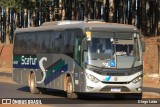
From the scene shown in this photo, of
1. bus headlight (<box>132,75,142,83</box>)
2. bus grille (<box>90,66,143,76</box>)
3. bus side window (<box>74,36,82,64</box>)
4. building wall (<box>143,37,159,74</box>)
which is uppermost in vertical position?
bus side window (<box>74,36,82,64</box>)

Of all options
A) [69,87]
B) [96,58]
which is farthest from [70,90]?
[96,58]

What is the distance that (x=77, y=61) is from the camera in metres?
21.4

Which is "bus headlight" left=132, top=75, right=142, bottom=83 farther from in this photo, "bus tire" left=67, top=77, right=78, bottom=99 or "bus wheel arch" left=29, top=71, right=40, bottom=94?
"bus wheel arch" left=29, top=71, right=40, bottom=94

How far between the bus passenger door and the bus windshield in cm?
50

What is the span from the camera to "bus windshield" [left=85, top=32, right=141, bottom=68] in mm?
20844

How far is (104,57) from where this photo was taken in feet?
68.5

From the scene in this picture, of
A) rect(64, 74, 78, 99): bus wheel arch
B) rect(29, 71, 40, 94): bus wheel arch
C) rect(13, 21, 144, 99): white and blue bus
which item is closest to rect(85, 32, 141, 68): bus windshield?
rect(13, 21, 144, 99): white and blue bus

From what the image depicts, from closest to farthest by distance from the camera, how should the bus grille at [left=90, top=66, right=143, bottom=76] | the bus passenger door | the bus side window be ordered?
1. the bus grille at [left=90, top=66, right=143, bottom=76]
2. the bus passenger door
3. the bus side window

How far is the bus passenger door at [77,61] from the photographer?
2120 cm

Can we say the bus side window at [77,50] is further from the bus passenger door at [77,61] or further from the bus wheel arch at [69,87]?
the bus wheel arch at [69,87]

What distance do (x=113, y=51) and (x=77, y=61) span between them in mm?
1478

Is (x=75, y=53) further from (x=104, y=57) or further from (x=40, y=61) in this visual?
(x=40, y=61)

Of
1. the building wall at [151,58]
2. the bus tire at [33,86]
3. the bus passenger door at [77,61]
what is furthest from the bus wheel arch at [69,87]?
the building wall at [151,58]

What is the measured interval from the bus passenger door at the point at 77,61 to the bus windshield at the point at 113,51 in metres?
0.50
